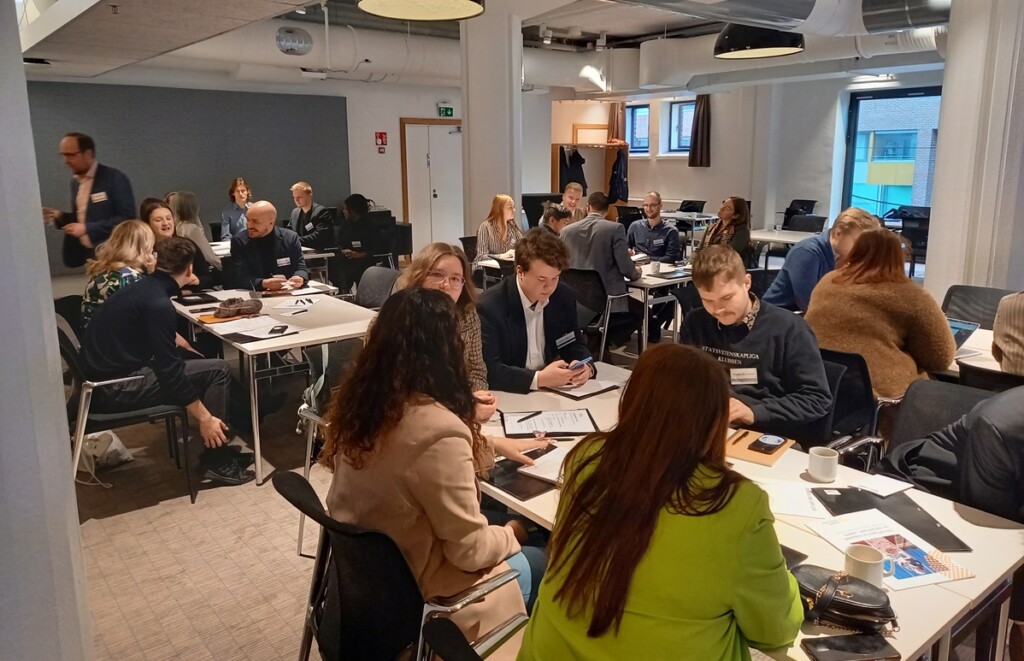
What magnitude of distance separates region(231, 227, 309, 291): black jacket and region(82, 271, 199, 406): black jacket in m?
1.87

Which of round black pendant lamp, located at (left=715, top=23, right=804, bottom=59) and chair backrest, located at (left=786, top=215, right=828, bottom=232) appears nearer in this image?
round black pendant lamp, located at (left=715, top=23, right=804, bottom=59)

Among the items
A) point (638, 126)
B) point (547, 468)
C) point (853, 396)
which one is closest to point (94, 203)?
point (547, 468)

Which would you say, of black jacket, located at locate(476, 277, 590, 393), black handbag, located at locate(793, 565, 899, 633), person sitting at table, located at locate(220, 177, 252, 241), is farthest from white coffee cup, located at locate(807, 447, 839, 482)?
person sitting at table, located at locate(220, 177, 252, 241)

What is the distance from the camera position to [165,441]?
4559 millimetres

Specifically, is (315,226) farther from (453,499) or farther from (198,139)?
(453,499)

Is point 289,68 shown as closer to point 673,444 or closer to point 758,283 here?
point 758,283

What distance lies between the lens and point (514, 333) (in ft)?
10.5

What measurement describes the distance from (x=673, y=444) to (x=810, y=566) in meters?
0.60

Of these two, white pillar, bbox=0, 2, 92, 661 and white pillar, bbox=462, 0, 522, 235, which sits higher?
white pillar, bbox=462, 0, 522, 235

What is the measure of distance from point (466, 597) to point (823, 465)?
1103 millimetres

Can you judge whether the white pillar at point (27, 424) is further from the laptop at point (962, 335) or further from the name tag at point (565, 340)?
the laptop at point (962, 335)

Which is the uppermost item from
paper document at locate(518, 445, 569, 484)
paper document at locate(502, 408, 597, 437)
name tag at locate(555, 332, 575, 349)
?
name tag at locate(555, 332, 575, 349)

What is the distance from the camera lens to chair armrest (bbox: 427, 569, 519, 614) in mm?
1708

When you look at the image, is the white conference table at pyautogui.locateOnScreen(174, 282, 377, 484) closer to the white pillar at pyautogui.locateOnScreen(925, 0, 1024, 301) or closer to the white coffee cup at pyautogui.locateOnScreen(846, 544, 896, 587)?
the white coffee cup at pyautogui.locateOnScreen(846, 544, 896, 587)
